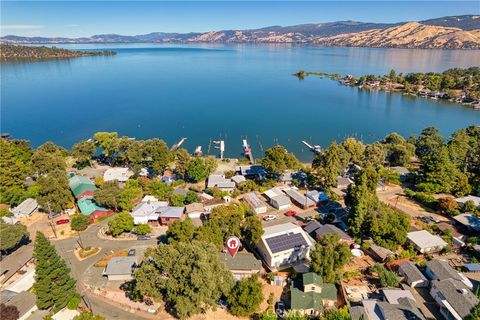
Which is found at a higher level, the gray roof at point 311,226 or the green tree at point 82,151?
the green tree at point 82,151

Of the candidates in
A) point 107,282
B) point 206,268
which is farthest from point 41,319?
point 206,268

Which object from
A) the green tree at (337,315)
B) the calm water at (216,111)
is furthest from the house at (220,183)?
the green tree at (337,315)

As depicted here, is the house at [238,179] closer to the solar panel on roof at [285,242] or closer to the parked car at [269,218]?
the parked car at [269,218]

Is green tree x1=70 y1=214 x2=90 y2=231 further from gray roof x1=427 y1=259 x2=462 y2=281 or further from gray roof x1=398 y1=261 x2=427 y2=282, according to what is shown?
gray roof x1=427 y1=259 x2=462 y2=281

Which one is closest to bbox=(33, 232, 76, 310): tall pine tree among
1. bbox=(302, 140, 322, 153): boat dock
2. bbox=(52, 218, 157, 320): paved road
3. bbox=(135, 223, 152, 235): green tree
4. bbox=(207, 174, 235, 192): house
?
bbox=(52, 218, 157, 320): paved road

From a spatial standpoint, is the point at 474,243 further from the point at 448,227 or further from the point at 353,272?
the point at 353,272

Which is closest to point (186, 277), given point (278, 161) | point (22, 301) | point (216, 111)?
point (22, 301)
